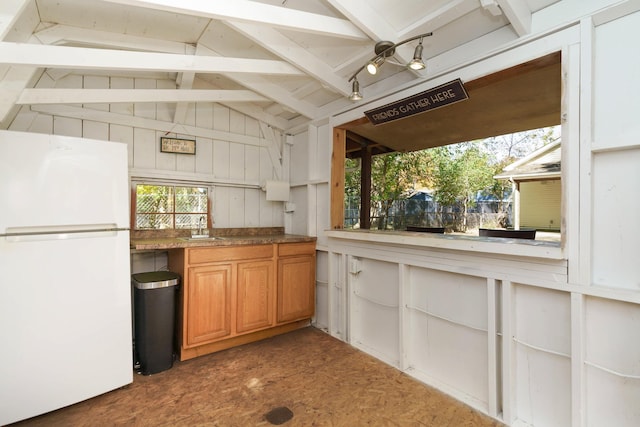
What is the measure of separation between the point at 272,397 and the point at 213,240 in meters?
1.39

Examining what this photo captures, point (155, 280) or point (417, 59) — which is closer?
point (417, 59)

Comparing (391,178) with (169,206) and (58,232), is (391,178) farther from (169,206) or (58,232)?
(58,232)

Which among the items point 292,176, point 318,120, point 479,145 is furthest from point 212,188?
point 479,145

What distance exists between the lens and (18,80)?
1.95m

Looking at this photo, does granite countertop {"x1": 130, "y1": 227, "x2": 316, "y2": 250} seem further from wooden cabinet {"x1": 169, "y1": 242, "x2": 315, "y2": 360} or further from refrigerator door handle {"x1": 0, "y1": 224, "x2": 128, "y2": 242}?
refrigerator door handle {"x1": 0, "y1": 224, "x2": 128, "y2": 242}

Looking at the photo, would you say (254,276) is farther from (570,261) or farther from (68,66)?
(570,261)

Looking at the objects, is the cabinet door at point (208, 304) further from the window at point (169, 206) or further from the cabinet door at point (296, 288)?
Result: the window at point (169, 206)

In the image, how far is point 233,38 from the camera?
2408 millimetres

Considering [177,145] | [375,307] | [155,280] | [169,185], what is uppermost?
[177,145]

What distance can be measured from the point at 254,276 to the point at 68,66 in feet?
6.91

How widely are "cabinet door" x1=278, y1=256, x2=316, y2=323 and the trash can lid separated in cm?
101

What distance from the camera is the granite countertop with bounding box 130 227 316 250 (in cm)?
243

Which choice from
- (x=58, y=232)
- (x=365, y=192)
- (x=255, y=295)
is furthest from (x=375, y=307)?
(x=58, y=232)

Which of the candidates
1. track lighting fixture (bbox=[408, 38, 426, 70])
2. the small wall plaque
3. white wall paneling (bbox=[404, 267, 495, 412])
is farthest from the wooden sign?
the small wall plaque
